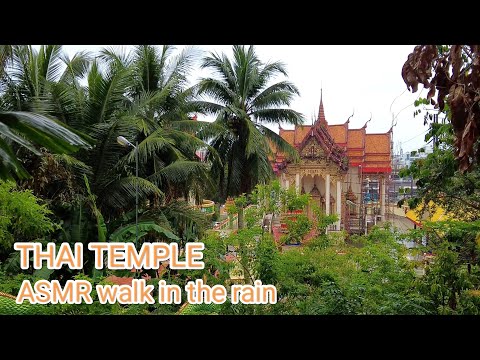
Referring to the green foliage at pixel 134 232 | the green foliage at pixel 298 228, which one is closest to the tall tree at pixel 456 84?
the green foliage at pixel 298 228

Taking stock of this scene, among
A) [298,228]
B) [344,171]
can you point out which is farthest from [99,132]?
[344,171]

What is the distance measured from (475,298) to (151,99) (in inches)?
156

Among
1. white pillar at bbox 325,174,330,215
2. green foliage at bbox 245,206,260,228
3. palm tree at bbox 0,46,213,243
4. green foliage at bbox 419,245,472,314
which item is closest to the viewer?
green foliage at bbox 419,245,472,314

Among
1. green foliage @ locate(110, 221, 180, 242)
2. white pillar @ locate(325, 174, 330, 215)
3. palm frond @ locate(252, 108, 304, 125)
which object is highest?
palm frond @ locate(252, 108, 304, 125)

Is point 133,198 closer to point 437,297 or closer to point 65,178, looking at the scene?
point 65,178

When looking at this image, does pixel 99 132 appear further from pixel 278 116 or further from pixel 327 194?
pixel 327 194

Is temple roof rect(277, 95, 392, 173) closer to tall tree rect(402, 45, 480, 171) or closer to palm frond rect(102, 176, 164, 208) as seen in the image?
palm frond rect(102, 176, 164, 208)

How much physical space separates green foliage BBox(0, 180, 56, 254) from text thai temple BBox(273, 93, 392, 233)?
2998mm

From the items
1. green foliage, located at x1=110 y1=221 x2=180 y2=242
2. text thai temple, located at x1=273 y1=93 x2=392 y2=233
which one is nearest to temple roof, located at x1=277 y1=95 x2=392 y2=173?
text thai temple, located at x1=273 y1=93 x2=392 y2=233

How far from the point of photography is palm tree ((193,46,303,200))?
6246 mm

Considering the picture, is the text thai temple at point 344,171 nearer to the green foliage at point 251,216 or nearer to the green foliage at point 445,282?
the green foliage at point 251,216
